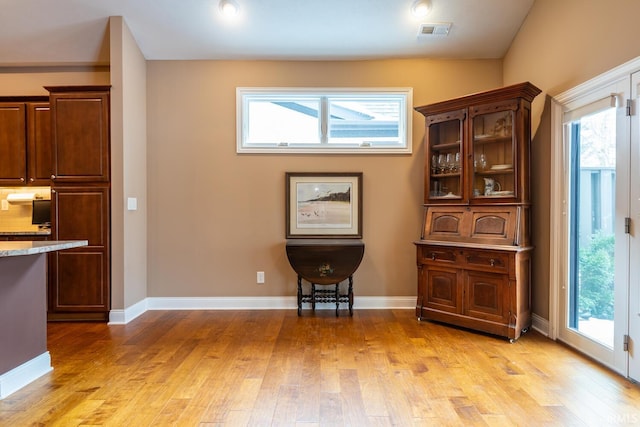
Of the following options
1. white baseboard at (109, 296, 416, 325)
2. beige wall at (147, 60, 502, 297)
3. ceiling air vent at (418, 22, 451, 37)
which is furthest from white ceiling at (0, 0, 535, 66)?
white baseboard at (109, 296, 416, 325)

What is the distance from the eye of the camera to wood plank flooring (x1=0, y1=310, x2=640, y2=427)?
6.17ft

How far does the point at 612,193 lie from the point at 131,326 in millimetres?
3982

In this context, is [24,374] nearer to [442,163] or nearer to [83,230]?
[83,230]

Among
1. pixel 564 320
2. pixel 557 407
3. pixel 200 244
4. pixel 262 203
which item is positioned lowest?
pixel 557 407

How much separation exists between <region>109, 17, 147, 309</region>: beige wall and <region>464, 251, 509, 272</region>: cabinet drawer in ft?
10.3

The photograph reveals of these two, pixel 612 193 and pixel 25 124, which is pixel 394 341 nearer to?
pixel 612 193

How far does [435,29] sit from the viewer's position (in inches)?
139

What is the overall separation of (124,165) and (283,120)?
1649 millimetres

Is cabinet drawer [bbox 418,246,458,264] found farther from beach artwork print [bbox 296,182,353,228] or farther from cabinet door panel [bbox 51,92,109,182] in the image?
cabinet door panel [bbox 51,92,109,182]

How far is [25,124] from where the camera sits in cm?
366

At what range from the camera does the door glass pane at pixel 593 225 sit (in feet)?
8.21

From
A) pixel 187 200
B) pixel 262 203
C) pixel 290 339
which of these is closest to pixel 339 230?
pixel 262 203

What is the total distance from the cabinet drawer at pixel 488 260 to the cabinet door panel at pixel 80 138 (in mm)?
3364

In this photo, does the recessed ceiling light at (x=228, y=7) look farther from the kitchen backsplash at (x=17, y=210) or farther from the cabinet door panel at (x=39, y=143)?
the kitchen backsplash at (x=17, y=210)
